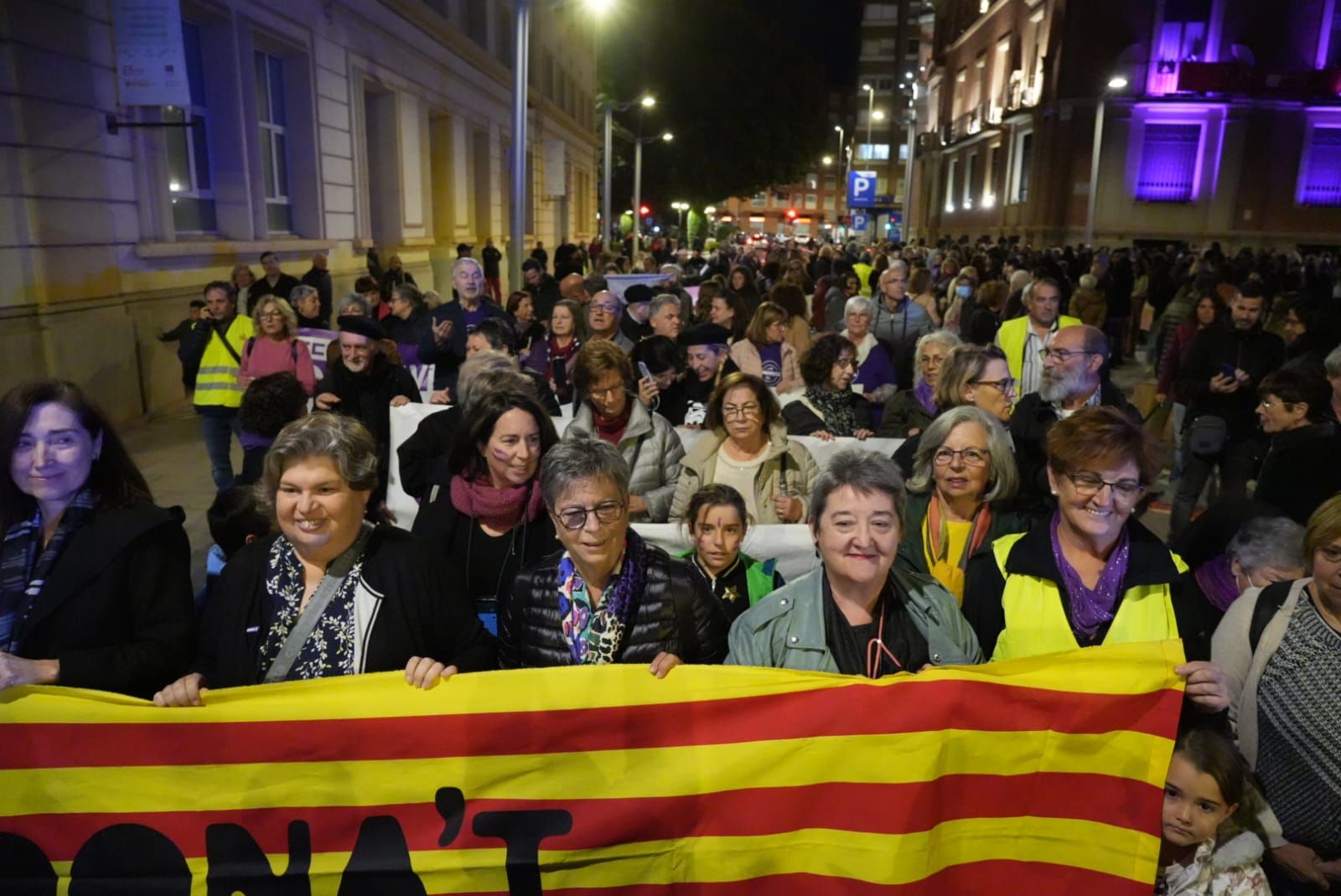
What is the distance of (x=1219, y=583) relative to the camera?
3631 millimetres

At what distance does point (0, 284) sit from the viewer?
29.5 feet

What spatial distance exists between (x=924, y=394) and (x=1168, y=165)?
39700mm

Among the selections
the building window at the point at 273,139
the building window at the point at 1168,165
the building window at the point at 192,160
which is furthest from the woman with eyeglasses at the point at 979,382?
the building window at the point at 1168,165

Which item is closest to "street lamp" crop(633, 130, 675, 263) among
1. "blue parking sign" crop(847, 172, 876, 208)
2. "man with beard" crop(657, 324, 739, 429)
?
"blue parking sign" crop(847, 172, 876, 208)

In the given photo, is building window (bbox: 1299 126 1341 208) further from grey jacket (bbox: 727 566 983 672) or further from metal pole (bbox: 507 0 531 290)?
grey jacket (bbox: 727 566 983 672)

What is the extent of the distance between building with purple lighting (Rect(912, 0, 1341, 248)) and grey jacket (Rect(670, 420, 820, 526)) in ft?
122

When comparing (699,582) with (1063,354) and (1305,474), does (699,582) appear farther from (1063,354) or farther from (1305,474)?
(1305,474)

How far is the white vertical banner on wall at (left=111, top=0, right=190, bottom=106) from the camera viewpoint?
33.0 ft

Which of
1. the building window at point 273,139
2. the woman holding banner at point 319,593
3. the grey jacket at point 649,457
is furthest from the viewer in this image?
the building window at point 273,139

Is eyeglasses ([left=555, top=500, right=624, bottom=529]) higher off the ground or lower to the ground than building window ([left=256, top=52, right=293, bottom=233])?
lower

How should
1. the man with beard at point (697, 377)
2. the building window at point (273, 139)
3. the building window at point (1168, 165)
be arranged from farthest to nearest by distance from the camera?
the building window at point (1168, 165)
the building window at point (273, 139)
the man with beard at point (697, 377)

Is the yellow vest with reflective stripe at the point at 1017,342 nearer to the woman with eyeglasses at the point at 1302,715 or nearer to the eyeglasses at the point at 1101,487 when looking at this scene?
the eyeglasses at the point at 1101,487

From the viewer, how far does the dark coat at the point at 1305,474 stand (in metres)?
4.56

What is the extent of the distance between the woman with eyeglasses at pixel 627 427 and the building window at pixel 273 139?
11.7 meters
